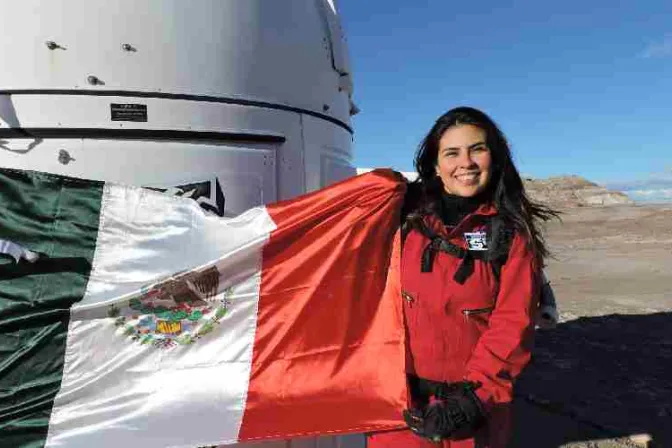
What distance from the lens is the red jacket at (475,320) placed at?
2.13 meters

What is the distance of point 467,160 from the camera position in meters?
2.32

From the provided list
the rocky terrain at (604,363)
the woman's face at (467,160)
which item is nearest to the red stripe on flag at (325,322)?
the woman's face at (467,160)

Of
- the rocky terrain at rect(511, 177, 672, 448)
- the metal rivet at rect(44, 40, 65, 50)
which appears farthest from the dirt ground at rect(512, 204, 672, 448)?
the metal rivet at rect(44, 40, 65, 50)

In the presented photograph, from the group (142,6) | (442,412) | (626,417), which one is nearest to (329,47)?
(142,6)

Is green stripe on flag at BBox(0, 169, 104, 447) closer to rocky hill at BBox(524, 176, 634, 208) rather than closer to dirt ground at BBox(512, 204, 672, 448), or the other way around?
dirt ground at BBox(512, 204, 672, 448)

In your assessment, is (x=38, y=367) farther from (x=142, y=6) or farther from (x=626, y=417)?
(x=626, y=417)

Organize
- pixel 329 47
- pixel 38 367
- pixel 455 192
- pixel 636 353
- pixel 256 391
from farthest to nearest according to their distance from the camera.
A: 1. pixel 636 353
2. pixel 329 47
3. pixel 256 391
4. pixel 38 367
5. pixel 455 192

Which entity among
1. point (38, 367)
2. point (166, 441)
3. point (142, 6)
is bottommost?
point (166, 441)

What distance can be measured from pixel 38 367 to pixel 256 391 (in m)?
0.98

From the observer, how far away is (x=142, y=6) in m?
2.76

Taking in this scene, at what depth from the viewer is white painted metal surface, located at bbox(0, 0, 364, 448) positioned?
8.68ft

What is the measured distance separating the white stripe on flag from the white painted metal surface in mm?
276

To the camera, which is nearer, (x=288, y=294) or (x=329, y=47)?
(x=288, y=294)

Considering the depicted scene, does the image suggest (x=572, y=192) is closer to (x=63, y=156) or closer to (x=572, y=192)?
(x=572, y=192)
